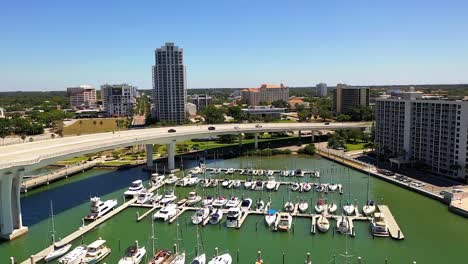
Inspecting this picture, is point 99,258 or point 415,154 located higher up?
point 415,154

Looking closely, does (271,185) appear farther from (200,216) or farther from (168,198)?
(200,216)

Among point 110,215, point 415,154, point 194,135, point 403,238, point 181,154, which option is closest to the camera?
point 403,238

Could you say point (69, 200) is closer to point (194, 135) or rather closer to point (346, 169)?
point (194, 135)

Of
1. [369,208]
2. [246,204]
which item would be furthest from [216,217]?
[369,208]

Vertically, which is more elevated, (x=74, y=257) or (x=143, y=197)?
(x=143, y=197)

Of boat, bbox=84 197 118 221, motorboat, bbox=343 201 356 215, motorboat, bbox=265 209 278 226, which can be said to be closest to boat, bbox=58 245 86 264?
boat, bbox=84 197 118 221

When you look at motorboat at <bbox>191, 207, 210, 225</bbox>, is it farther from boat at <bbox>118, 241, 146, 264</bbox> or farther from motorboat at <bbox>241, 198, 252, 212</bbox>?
boat at <bbox>118, 241, 146, 264</bbox>

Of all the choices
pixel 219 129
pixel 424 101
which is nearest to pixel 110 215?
pixel 219 129

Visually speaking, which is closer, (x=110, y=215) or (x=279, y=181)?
(x=110, y=215)
